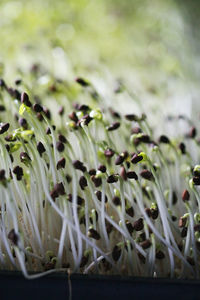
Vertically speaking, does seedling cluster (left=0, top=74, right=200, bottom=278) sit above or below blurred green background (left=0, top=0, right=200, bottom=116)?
below

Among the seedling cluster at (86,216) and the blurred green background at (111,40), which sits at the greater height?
the blurred green background at (111,40)

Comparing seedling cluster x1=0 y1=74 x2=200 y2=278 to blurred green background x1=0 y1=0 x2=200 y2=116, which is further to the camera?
blurred green background x1=0 y1=0 x2=200 y2=116

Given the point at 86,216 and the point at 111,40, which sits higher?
the point at 111,40

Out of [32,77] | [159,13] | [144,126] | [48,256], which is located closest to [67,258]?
[48,256]

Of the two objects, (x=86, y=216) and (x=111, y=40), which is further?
(x=111, y=40)

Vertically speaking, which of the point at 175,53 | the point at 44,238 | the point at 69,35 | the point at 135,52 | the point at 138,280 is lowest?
the point at 138,280

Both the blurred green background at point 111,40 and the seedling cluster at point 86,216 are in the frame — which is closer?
the seedling cluster at point 86,216

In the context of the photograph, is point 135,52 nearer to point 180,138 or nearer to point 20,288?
point 180,138

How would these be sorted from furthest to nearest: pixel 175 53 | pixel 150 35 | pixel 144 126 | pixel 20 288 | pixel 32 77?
1. pixel 150 35
2. pixel 175 53
3. pixel 32 77
4. pixel 144 126
5. pixel 20 288
